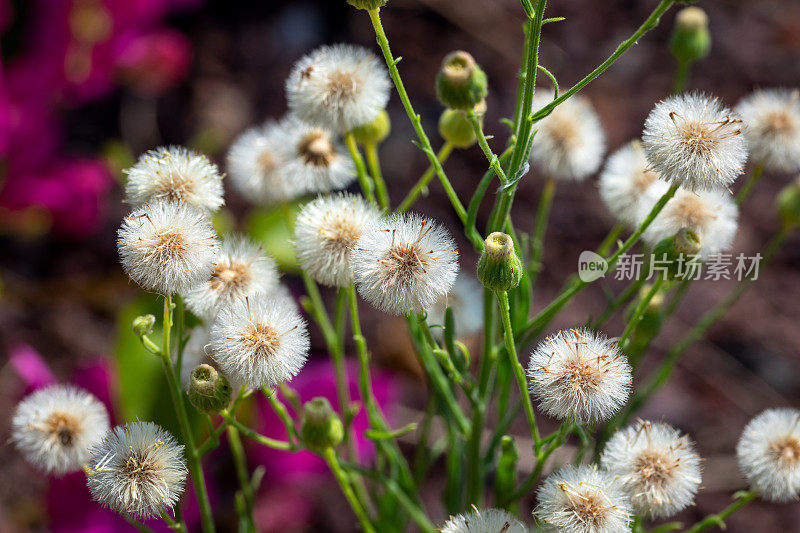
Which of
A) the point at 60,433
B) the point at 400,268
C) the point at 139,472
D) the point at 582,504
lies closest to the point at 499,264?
the point at 400,268

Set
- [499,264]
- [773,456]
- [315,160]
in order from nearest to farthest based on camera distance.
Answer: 1. [499,264]
2. [773,456]
3. [315,160]

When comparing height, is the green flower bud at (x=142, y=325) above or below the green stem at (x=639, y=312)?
below

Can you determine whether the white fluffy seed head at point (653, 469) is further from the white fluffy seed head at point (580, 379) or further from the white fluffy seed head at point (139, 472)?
the white fluffy seed head at point (139, 472)

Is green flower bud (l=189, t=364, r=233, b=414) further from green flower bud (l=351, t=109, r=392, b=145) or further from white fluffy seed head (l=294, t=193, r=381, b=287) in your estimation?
green flower bud (l=351, t=109, r=392, b=145)

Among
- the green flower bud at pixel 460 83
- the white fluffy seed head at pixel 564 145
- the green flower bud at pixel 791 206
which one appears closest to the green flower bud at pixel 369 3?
the green flower bud at pixel 460 83

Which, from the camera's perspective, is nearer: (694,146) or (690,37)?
(694,146)

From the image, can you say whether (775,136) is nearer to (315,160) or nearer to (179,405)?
(315,160)

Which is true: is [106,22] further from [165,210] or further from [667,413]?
[667,413]
